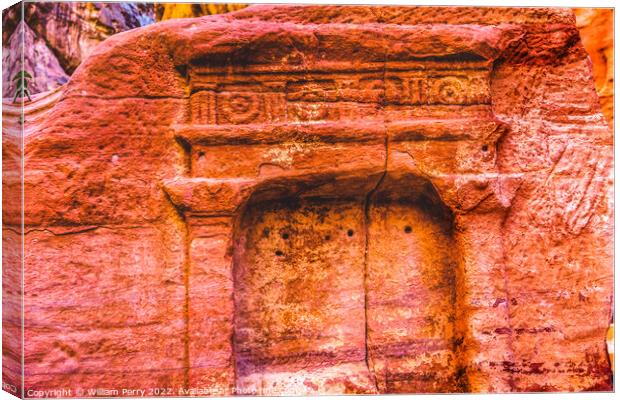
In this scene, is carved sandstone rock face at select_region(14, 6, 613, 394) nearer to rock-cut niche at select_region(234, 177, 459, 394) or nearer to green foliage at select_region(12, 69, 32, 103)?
rock-cut niche at select_region(234, 177, 459, 394)

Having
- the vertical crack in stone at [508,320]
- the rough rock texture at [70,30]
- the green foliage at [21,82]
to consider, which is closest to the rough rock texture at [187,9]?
the rough rock texture at [70,30]

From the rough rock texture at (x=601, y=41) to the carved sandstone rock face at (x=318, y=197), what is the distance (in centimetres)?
74

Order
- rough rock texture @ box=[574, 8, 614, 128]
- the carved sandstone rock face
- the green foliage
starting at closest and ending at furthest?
the green foliage < the carved sandstone rock face < rough rock texture @ box=[574, 8, 614, 128]

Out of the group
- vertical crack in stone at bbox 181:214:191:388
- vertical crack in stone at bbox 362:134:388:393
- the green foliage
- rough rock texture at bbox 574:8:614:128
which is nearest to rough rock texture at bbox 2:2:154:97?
the green foliage

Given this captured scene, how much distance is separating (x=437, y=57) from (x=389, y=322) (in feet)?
5.44

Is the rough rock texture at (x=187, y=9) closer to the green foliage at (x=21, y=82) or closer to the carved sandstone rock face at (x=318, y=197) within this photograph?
the carved sandstone rock face at (x=318, y=197)

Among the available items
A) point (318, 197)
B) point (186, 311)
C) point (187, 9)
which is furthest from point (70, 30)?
point (186, 311)

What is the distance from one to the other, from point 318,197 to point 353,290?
0.63m

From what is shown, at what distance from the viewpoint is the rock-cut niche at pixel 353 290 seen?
3.25 metres

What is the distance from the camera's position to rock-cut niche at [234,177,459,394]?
3.25m

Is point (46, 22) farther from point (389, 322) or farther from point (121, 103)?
point (389, 322)

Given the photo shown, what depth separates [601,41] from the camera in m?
4.05

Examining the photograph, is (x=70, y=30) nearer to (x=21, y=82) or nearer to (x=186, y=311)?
(x=21, y=82)

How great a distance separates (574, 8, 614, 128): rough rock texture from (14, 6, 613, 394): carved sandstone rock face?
0.74 m
